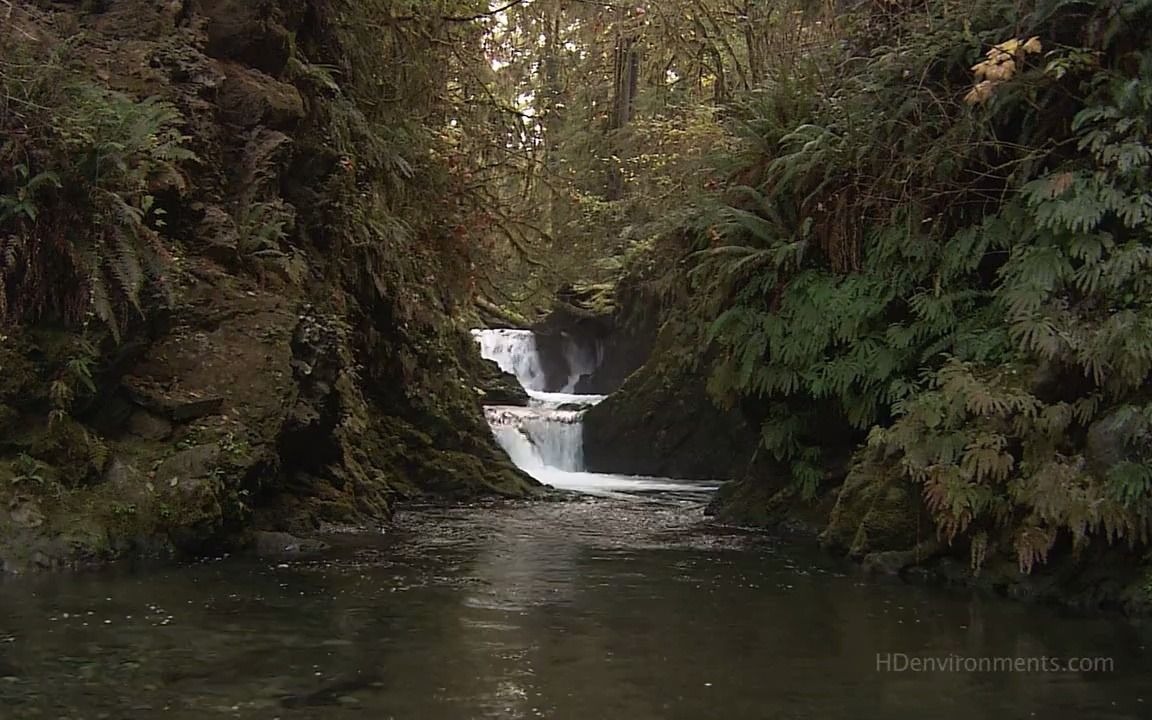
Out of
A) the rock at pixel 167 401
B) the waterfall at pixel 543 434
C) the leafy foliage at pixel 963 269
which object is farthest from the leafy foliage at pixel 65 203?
the waterfall at pixel 543 434

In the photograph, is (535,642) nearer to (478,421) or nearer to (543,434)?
(478,421)

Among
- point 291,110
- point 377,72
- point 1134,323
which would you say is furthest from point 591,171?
point 1134,323

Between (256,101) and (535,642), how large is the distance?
7.19 metres

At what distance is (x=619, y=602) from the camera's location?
662cm

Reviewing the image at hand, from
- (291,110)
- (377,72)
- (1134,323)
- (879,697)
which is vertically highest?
(377,72)

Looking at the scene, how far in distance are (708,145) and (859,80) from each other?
200 inches

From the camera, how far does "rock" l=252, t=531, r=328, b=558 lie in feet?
27.3

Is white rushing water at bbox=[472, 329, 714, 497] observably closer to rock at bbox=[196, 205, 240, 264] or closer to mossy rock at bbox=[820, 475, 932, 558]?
mossy rock at bbox=[820, 475, 932, 558]

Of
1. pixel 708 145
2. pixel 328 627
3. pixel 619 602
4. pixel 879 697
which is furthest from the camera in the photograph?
pixel 708 145

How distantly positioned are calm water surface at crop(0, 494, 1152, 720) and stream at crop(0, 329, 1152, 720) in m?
0.02

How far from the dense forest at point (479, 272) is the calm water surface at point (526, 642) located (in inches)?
32.1

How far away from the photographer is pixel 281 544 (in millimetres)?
8445

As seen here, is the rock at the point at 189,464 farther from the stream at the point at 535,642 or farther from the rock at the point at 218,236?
the rock at the point at 218,236

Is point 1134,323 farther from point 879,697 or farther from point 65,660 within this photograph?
point 65,660
